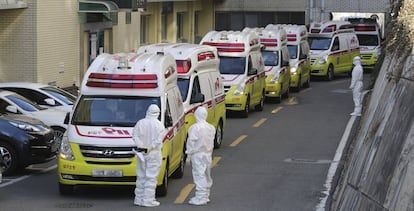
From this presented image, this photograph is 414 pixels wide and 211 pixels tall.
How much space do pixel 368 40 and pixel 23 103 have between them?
32256mm

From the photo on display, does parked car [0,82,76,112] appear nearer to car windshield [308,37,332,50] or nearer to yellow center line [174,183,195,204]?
yellow center line [174,183,195,204]

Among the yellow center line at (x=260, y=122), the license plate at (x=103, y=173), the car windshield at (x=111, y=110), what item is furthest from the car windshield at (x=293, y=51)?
the license plate at (x=103, y=173)

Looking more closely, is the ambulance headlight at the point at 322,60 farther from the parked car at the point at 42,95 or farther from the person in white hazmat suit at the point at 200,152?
the person in white hazmat suit at the point at 200,152

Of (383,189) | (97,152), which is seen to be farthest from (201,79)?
(383,189)

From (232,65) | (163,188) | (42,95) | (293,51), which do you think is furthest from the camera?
(293,51)

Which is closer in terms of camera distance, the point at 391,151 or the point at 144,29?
the point at 391,151

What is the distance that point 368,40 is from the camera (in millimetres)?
49656

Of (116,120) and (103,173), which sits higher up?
(116,120)

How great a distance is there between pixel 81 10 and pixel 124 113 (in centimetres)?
1892

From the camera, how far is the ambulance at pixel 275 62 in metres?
32.2

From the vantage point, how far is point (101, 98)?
51.7 ft

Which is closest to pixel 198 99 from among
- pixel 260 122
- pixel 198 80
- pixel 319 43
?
pixel 198 80

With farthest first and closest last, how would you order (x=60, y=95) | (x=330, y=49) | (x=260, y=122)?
(x=330, y=49)
(x=260, y=122)
(x=60, y=95)

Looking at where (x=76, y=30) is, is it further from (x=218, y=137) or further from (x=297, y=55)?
(x=218, y=137)
